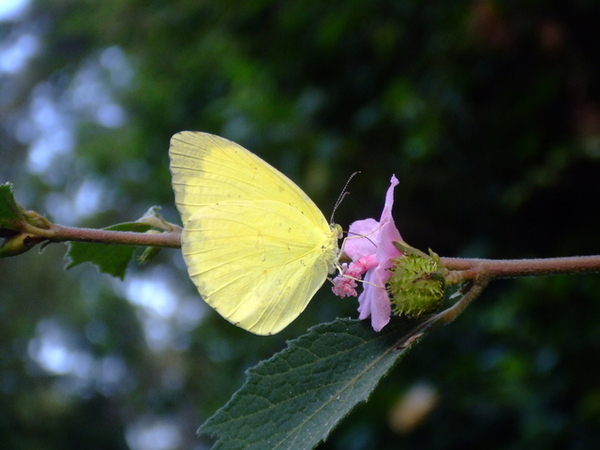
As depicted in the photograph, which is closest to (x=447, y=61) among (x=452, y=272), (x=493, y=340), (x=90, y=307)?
(x=493, y=340)

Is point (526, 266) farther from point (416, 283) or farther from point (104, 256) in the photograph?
point (104, 256)

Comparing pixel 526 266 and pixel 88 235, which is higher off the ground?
pixel 88 235

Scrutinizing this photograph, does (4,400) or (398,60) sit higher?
(398,60)

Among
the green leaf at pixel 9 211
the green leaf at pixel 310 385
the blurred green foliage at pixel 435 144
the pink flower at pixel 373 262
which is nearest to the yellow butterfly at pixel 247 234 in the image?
the pink flower at pixel 373 262

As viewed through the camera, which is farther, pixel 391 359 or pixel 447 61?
pixel 447 61

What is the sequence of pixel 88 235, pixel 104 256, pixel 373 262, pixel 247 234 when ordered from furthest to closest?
pixel 247 234, pixel 104 256, pixel 373 262, pixel 88 235

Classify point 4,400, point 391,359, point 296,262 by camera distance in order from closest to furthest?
1. point 391,359
2. point 296,262
3. point 4,400

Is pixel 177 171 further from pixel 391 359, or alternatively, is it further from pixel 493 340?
pixel 493 340

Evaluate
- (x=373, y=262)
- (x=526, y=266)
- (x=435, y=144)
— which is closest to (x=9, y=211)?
(x=373, y=262)

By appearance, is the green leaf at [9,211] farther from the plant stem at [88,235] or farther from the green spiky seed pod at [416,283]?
the green spiky seed pod at [416,283]
